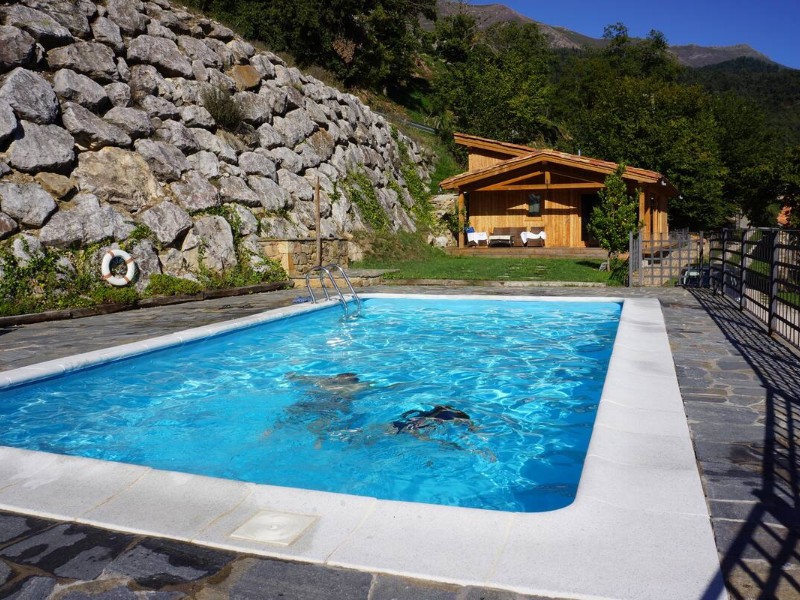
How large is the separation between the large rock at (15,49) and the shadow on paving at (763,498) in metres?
14.3

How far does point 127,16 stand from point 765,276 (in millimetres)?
16046

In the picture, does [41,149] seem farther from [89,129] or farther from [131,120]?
[131,120]

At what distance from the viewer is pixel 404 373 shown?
24.9ft

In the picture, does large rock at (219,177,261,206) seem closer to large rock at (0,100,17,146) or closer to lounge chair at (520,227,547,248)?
large rock at (0,100,17,146)

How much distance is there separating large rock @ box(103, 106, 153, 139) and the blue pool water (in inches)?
310

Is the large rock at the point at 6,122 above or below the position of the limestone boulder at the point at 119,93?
below

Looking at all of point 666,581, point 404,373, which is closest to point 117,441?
point 404,373

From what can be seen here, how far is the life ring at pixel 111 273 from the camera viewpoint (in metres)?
11.8

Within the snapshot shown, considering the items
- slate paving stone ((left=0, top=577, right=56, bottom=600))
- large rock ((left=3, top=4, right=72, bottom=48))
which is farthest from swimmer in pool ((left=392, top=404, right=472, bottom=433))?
large rock ((left=3, top=4, right=72, bottom=48))

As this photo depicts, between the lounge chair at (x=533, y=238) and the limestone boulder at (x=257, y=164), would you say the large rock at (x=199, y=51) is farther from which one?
the lounge chair at (x=533, y=238)

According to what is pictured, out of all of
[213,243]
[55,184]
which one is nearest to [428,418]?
[55,184]

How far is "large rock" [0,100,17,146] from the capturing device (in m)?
11.9

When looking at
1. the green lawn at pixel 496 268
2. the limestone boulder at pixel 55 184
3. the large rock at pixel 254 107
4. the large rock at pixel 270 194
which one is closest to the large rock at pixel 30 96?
the limestone boulder at pixel 55 184

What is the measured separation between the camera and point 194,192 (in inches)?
595
